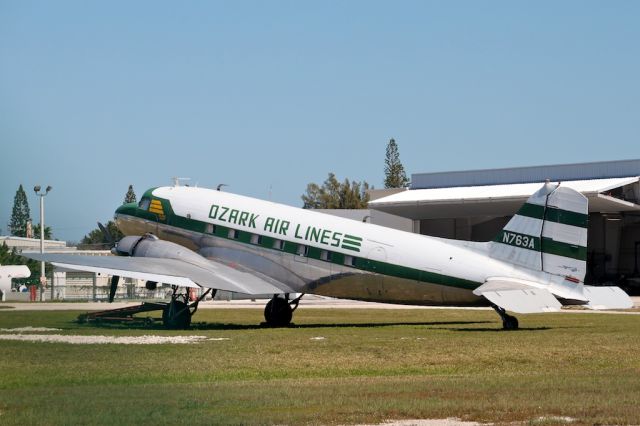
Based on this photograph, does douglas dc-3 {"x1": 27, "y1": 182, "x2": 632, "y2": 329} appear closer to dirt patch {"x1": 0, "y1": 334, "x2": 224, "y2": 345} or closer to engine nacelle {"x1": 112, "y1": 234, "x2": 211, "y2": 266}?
engine nacelle {"x1": 112, "y1": 234, "x2": 211, "y2": 266}

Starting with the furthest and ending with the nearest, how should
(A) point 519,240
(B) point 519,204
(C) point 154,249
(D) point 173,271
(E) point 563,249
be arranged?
(B) point 519,204 → (C) point 154,249 → (D) point 173,271 → (A) point 519,240 → (E) point 563,249

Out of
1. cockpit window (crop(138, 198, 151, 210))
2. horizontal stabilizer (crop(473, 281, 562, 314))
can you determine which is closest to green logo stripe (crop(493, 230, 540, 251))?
horizontal stabilizer (crop(473, 281, 562, 314))

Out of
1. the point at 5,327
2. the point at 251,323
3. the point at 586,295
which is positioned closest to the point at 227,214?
the point at 251,323

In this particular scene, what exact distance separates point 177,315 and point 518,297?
11.5 meters

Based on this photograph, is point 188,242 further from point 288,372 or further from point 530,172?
point 530,172

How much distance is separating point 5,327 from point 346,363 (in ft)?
52.4

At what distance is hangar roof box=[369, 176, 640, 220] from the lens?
86312 mm

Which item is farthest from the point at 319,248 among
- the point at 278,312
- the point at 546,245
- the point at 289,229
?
the point at 546,245

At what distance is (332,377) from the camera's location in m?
21.9

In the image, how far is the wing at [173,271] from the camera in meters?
35.4

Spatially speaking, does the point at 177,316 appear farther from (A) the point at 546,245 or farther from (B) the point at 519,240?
(A) the point at 546,245

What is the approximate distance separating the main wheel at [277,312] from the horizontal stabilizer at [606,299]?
428 inches

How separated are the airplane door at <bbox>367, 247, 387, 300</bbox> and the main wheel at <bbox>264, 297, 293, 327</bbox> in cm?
421

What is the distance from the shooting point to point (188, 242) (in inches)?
1550
